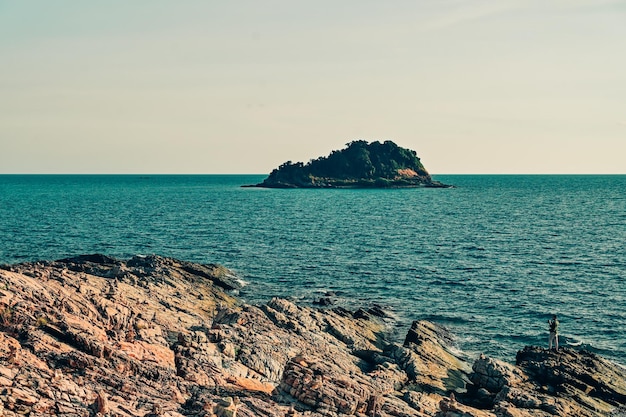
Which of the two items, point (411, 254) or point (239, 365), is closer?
point (239, 365)

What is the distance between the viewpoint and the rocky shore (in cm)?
2125

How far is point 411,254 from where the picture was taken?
83.2m

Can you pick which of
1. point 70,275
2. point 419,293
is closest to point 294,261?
point 419,293

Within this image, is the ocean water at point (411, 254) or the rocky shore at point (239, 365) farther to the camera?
the ocean water at point (411, 254)

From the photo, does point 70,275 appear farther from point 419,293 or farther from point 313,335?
point 419,293

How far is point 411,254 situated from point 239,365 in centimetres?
5739

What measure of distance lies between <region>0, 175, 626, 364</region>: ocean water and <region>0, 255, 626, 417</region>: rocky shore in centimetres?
697

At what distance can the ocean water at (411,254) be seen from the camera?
50.3 m

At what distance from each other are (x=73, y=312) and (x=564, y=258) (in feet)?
220

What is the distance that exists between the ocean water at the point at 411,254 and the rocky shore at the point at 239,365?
6971 millimetres

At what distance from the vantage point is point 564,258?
78938 millimetres

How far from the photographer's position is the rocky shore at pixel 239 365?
837 inches

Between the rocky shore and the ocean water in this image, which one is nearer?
the rocky shore

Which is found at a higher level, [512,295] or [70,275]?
[70,275]
